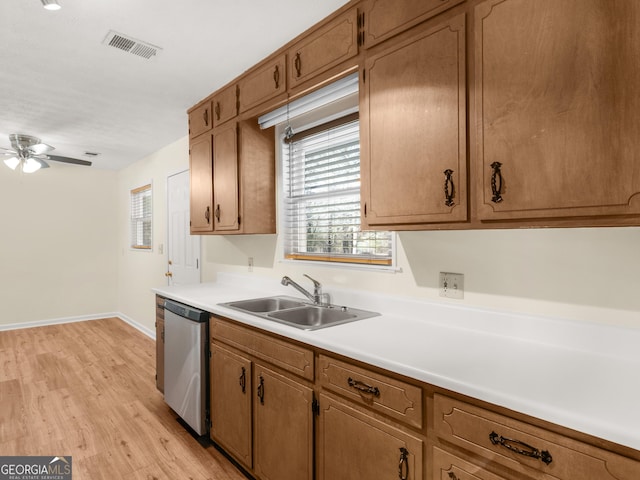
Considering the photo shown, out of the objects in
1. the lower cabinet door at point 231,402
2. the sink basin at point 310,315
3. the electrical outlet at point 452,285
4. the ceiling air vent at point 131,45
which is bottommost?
the lower cabinet door at point 231,402

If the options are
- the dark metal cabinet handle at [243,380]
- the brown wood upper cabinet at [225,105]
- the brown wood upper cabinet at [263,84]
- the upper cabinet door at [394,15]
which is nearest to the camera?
the upper cabinet door at [394,15]

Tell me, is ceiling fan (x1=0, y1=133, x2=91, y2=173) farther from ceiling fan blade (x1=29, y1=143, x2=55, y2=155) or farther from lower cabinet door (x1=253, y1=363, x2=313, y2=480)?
lower cabinet door (x1=253, y1=363, x2=313, y2=480)

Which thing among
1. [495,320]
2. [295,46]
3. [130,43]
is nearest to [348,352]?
[495,320]

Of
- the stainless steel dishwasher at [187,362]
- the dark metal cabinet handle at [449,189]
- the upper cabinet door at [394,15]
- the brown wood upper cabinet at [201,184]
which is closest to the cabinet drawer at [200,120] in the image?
the brown wood upper cabinet at [201,184]

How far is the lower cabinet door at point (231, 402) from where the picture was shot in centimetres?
207

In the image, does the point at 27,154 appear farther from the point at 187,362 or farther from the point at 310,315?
the point at 310,315

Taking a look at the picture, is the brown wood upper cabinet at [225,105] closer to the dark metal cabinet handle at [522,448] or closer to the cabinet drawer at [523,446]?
the cabinet drawer at [523,446]

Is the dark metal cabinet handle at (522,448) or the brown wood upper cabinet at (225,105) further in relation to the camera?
the brown wood upper cabinet at (225,105)

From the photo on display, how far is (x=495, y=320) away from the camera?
161 centimetres

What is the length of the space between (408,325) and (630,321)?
84cm

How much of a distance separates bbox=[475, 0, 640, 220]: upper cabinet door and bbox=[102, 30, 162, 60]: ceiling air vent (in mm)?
1891

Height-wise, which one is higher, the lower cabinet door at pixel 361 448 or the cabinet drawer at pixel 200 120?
the cabinet drawer at pixel 200 120

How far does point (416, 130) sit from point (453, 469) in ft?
4.01

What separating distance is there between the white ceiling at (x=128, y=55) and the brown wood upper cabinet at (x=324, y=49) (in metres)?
0.10
